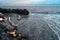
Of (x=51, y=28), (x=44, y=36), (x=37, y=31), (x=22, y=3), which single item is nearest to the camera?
(x=44, y=36)

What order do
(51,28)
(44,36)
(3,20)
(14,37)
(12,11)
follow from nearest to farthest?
1. (14,37)
2. (44,36)
3. (51,28)
4. (3,20)
5. (12,11)

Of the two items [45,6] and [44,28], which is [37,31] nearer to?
[44,28]

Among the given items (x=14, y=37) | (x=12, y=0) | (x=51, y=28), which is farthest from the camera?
(x=12, y=0)

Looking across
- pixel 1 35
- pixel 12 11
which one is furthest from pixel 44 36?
pixel 12 11

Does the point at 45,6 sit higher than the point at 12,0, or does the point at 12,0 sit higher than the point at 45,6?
the point at 12,0

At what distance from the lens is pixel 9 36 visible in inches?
185

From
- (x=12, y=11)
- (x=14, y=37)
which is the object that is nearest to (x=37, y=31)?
(x=14, y=37)

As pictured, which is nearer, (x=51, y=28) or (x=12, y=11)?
(x=51, y=28)

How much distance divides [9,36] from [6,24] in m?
1.40

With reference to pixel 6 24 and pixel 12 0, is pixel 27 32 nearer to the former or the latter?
pixel 6 24

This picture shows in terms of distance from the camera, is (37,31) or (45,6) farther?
(45,6)

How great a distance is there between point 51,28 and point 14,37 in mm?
1896

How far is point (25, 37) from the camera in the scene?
482 cm

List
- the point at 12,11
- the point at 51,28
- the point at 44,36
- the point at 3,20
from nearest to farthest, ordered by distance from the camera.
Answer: the point at 44,36 → the point at 51,28 → the point at 3,20 → the point at 12,11
